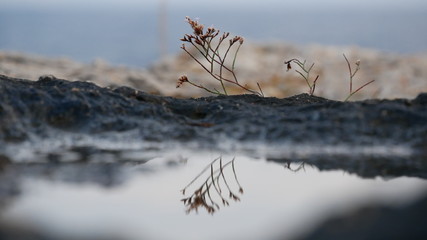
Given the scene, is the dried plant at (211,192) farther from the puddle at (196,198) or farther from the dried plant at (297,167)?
the dried plant at (297,167)

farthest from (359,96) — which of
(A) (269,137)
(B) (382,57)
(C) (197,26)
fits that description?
(A) (269,137)

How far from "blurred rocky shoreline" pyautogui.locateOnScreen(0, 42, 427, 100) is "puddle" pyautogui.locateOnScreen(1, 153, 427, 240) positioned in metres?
5.33

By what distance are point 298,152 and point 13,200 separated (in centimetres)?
78

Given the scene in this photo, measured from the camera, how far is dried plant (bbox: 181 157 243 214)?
1452 mm

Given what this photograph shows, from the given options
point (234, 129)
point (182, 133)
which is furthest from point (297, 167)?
point (182, 133)

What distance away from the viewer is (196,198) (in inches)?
59.1

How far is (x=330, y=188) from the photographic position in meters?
1.55

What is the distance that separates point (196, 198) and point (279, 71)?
11648 mm

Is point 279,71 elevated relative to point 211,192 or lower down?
elevated

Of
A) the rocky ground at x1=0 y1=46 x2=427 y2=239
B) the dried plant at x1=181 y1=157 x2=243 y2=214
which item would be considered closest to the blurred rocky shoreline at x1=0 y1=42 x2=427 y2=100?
the rocky ground at x1=0 y1=46 x2=427 y2=239

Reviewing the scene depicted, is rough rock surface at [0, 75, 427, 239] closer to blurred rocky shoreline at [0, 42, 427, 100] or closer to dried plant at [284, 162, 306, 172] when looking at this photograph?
dried plant at [284, 162, 306, 172]

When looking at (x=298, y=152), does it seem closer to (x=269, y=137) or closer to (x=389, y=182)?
(x=269, y=137)

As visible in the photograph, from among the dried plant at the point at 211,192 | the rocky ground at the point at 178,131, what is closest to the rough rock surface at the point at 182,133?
the rocky ground at the point at 178,131

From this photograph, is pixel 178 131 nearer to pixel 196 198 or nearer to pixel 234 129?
pixel 234 129
